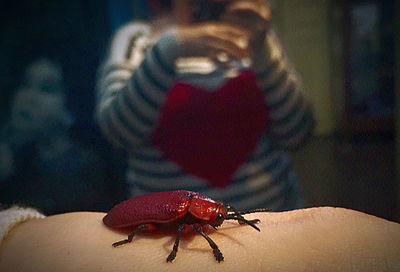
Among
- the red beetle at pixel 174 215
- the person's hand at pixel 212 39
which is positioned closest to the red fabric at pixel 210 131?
the person's hand at pixel 212 39

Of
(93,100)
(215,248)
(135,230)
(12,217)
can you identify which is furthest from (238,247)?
(93,100)

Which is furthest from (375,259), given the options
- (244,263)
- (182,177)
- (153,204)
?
(182,177)

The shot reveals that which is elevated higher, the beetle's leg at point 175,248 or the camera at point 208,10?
the camera at point 208,10

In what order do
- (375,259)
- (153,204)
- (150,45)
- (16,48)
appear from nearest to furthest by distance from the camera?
(375,259) < (153,204) < (150,45) < (16,48)

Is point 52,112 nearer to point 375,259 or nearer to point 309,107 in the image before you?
point 309,107

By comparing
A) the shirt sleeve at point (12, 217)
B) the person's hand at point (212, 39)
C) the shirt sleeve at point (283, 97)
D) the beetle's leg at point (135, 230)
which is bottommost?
the beetle's leg at point (135, 230)

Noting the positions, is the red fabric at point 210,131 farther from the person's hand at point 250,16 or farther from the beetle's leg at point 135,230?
the beetle's leg at point 135,230

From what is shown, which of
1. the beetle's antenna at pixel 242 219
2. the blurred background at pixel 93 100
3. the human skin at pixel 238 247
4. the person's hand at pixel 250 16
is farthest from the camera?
the blurred background at pixel 93 100
